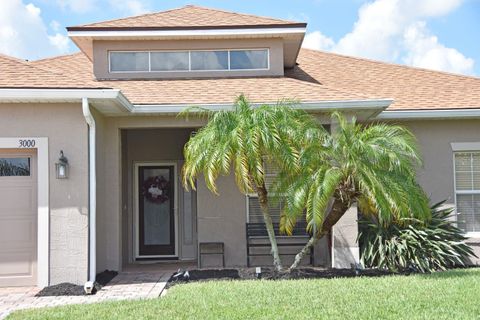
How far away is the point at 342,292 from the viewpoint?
8.21m

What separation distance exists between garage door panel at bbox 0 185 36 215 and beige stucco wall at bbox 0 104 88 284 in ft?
1.72

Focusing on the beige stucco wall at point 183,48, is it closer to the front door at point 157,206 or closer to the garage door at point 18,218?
the front door at point 157,206

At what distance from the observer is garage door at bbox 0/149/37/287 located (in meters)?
9.98

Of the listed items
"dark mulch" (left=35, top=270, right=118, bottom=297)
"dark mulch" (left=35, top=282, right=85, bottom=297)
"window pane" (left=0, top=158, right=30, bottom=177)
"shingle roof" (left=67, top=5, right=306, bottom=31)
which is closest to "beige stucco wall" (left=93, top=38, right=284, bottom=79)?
"shingle roof" (left=67, top=5, right=306, bottom=31)

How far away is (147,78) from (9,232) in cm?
504

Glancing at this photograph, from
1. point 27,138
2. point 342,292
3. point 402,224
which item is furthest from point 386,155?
point 27,138

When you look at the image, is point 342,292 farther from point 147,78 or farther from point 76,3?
point 76,3

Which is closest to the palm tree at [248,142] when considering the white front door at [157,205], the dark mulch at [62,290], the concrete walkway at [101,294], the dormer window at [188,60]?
the concrete walkway at [101,294]

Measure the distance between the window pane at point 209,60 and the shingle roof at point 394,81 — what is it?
1868mm

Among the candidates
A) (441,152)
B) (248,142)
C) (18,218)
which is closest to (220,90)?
(248,142)

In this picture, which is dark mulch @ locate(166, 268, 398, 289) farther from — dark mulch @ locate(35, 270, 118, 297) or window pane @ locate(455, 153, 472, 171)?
window pane @ locate(455, 153, 472, 171)

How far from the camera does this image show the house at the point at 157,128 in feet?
32.1

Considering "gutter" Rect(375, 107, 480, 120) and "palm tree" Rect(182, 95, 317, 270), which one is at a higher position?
"gutter" Rect(375, 107, 480, 120)

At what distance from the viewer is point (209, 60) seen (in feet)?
44.7
